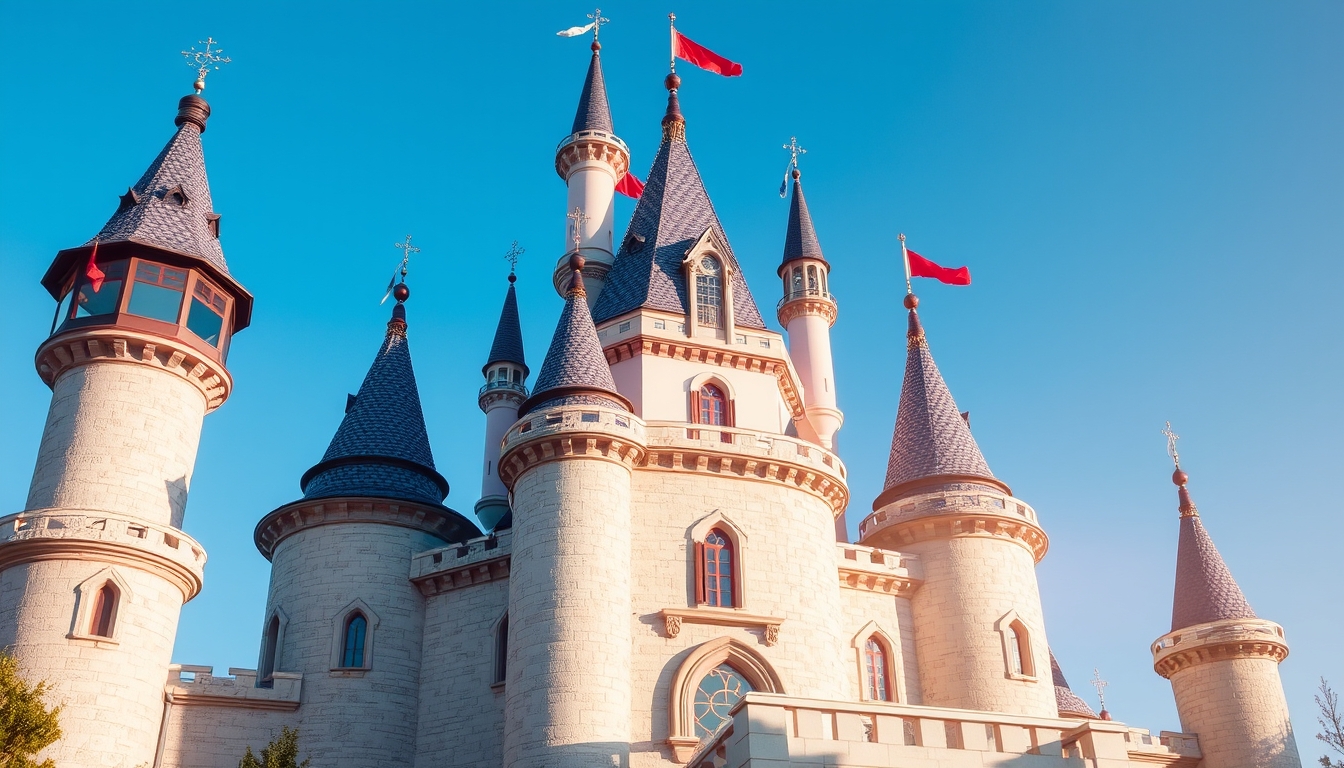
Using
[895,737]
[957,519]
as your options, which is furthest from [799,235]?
[895,737]

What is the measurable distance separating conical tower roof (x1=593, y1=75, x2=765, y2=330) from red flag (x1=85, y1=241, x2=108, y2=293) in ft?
38.5

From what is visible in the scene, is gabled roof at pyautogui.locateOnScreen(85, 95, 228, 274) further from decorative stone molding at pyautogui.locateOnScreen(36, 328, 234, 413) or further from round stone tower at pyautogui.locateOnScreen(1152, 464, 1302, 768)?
round stone tower at pyautogui.locateOnScreen(1152, 464, 1302, 768)

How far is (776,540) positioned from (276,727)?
11.7 metres

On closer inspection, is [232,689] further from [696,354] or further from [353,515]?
[696,354]

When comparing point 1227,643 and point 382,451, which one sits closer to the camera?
point 382,451

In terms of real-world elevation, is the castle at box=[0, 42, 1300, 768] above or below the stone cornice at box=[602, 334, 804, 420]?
below

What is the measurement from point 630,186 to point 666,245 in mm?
8183

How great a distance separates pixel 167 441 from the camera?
26.5 metres

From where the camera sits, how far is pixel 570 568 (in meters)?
24.7

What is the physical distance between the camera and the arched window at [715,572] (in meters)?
26.2

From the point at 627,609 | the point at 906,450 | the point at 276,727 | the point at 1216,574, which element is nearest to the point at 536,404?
the point at 627,609

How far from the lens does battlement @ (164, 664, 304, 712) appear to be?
26.3 m

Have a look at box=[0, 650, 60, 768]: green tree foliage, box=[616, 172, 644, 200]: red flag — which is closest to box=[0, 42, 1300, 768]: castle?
box=[0, 650, 60, 768]: green tree foliage

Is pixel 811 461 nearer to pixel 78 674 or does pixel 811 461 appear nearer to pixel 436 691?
pixel 436 691
